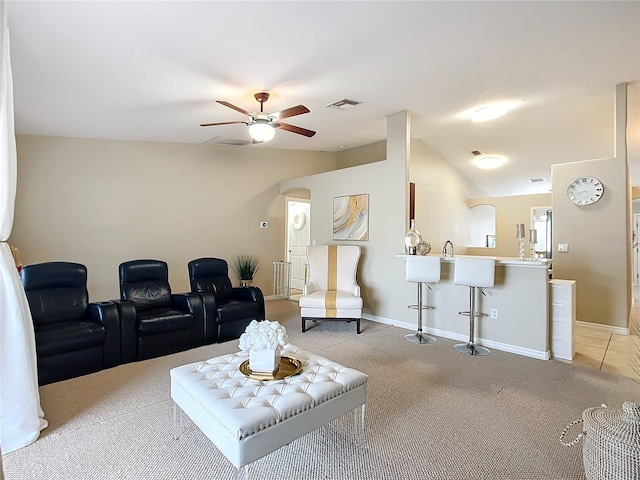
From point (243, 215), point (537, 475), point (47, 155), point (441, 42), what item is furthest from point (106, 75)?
point (537, 475)

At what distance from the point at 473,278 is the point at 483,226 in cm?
577

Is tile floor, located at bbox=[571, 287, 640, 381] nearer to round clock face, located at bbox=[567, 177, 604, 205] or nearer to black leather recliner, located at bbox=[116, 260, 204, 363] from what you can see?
round clock face, located at bbox=[567, 177, 604, 205]

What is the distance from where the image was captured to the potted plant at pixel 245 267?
6.06 metres

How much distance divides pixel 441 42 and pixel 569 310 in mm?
2983

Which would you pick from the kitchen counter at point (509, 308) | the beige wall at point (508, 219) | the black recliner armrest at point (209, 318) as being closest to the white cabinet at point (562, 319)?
the kitchen counter at point (509, 308)

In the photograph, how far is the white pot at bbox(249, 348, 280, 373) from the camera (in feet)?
6.78

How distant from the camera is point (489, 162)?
6719 mm

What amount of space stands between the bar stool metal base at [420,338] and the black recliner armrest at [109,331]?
322 centimetres

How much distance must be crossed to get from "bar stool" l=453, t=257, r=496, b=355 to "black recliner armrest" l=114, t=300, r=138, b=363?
3.46 m

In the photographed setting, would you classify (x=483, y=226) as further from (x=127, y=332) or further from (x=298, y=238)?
(x=127, y=332)

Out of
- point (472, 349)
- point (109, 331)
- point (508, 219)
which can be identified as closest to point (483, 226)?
point (508, 219)

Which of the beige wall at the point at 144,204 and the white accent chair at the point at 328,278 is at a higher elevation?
the beige wall at the point at 144,204

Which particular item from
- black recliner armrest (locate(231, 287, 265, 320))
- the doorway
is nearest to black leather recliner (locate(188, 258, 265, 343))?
black recliner armrest (locate(231, 287, 265, 320))

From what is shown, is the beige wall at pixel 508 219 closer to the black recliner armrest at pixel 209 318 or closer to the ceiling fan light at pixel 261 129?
the ceiling fan light at pixel 261 129
